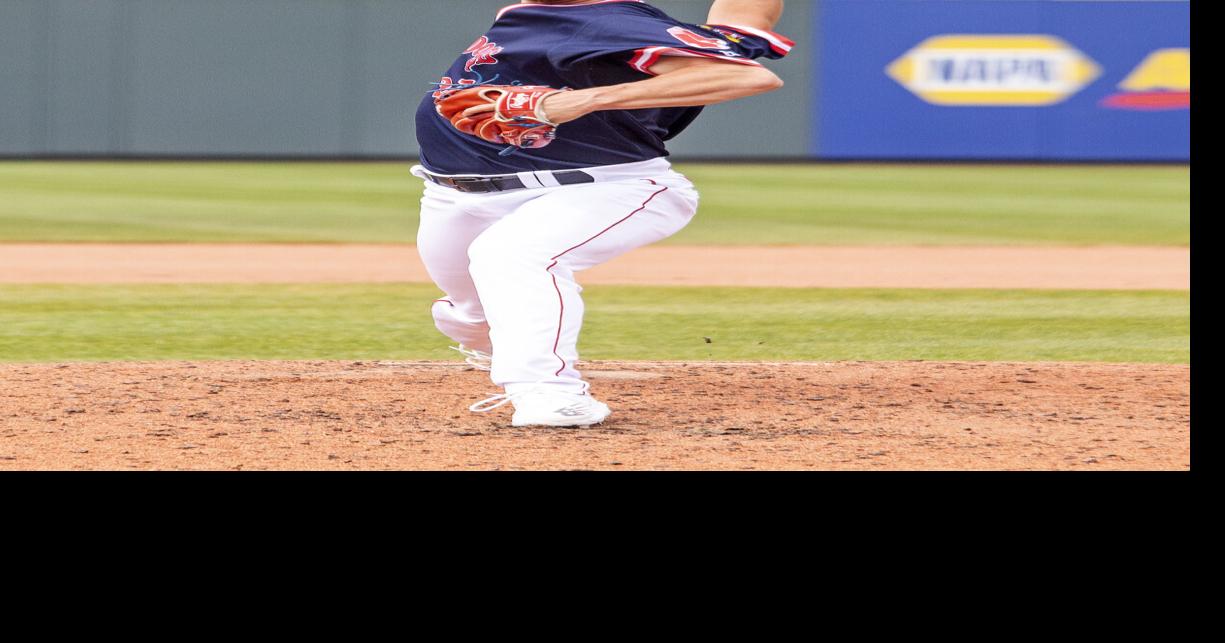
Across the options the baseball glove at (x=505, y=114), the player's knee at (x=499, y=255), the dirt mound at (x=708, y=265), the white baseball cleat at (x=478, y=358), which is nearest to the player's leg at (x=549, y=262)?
the player's knee at (x=499, y=255)

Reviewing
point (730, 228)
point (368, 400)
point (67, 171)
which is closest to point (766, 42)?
point (368, 400)

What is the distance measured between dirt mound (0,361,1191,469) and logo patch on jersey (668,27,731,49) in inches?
42.6

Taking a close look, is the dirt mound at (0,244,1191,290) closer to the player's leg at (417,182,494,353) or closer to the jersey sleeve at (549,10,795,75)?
the player's leg at (417,182,494,353)

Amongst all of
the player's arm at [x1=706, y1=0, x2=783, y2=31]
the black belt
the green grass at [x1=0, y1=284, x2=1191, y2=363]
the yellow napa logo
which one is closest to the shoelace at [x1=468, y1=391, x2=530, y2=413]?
the black belt

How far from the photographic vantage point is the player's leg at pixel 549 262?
Answer: 4410mm

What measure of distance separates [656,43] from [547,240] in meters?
0.63

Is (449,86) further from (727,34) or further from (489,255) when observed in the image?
(727,34)

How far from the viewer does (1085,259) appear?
11.5 m

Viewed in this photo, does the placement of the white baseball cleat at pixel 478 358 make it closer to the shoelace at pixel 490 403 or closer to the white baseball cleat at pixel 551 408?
the shoelace at pixel 490 403

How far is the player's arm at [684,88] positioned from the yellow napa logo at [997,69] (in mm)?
16582

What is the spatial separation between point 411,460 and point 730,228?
390 inches

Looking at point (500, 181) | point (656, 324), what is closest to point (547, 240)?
point (500, 181)

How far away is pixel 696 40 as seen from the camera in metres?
4.20

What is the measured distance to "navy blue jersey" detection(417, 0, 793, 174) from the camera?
167 inches
